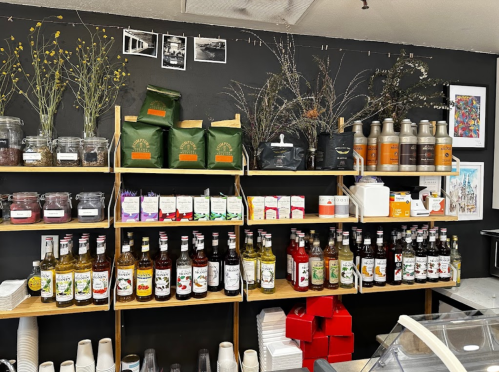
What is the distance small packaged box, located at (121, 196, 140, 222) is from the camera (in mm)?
1984

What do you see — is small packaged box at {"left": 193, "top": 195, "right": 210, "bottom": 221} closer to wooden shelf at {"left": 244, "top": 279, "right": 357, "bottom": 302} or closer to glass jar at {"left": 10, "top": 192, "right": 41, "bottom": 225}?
wooden shelf at {"left": 244, "top": 279, "right": 357, "bottom": 302}

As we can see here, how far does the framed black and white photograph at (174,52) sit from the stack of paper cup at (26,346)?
1.73 metres

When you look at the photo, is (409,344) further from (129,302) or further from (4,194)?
(4,194)

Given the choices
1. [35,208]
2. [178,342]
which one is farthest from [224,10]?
[178,342]

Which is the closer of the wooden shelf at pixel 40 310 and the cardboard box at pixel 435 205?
the wooden shelf at pixel 40 310

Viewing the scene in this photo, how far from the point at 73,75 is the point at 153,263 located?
4.08ft

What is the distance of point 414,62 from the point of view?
2469 millimetres

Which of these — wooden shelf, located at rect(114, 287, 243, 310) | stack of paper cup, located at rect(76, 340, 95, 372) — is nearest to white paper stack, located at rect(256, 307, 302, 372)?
wooden shelf, located at rect(114, 287, 243, 310)

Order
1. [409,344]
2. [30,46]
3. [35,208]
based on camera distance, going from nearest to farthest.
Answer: [409,344]
[35,208]
[30,46]

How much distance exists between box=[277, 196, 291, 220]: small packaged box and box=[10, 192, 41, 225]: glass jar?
1358 millimetres

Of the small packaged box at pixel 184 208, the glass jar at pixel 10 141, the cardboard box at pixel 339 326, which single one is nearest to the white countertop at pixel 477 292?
the cardboard box at pixel 339 326

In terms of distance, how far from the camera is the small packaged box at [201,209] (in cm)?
207

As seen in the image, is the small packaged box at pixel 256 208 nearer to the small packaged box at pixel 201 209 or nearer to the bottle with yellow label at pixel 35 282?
the small packaged box at pixel 201 209

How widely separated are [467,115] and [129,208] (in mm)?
2571
